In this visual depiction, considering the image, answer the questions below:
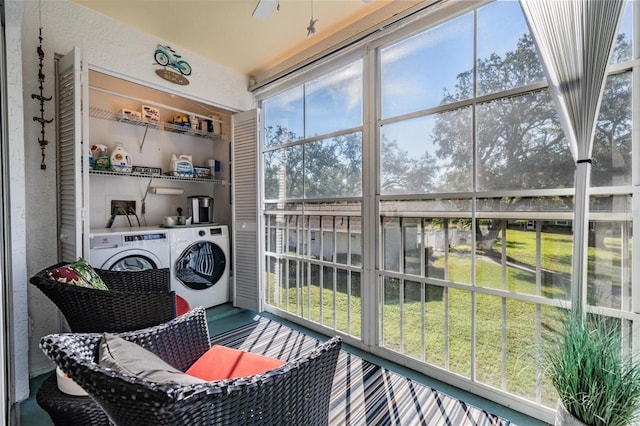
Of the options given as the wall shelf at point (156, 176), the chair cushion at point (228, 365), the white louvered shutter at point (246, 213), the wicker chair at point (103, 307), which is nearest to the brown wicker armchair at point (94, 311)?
the wicker chair at point (103, 307)

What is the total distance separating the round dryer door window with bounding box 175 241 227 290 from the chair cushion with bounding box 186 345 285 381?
1845mm

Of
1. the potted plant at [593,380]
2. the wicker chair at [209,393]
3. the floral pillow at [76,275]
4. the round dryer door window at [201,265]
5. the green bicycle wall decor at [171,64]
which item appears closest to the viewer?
the wicker chair at [209,393]

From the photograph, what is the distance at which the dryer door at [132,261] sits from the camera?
2418mm

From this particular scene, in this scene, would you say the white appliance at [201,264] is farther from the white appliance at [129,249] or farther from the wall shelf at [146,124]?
the wall shelf at [146,124]

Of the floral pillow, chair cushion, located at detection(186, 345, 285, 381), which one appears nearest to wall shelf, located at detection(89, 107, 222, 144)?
the floral pillow

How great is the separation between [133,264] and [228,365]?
Answer: 73.1 inches

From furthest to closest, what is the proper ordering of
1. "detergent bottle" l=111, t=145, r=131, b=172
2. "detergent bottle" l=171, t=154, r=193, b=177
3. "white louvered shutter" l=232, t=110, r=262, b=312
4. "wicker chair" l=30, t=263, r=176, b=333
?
"detergent bottle" l=171, t=154, r=193, b=177
"white louvered shutter" l=232, t=110, r=262, b=312
"detergent bottle" l=111, t=145, r=131, b=172
"wicker chair" l=30, t=263, r=176, b=333

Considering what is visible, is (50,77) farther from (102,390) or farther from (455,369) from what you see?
(455,369)

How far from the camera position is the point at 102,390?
0.70m

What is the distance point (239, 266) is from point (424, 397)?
2.29m

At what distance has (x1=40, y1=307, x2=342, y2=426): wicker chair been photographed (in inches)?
25.8

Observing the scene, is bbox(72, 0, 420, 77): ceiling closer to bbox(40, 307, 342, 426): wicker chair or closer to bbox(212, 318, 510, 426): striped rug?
bbox(40, 307, 342, 426): wicker chair

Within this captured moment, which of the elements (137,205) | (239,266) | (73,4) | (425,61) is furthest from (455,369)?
(73,4)

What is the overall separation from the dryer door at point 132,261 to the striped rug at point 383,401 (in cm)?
120
